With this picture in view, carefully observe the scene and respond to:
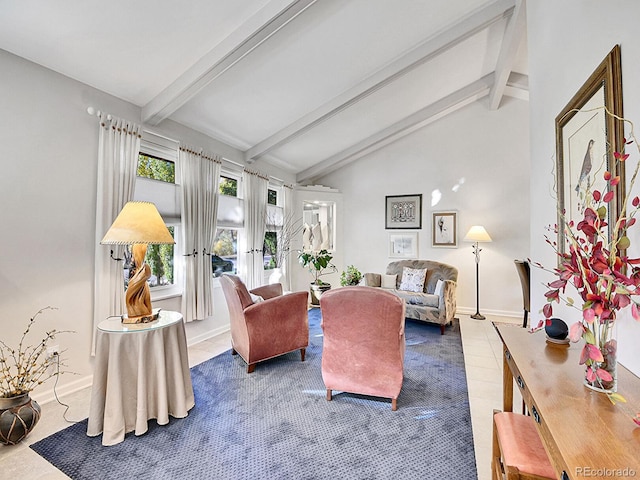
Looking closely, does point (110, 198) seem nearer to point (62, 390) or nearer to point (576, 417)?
point (62, 390)

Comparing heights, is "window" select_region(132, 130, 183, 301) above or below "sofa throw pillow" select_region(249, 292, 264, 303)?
above

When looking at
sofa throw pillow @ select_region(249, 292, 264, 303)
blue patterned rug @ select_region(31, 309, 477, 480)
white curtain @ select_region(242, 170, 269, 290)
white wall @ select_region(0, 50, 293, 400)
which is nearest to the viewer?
blue patterned rug @ select_region(31, 309, 477, 480)

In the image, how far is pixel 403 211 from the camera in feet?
18.8

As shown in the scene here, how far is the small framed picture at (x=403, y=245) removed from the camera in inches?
222

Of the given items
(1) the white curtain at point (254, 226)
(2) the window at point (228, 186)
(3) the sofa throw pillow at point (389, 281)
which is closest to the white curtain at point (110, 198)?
(2) the window at point (228, 186)

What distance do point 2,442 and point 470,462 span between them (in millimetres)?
2721

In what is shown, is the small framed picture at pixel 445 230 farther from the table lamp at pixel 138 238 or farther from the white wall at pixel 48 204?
the white wall at pixel 48 204

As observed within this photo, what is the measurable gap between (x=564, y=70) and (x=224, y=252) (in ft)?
12.7

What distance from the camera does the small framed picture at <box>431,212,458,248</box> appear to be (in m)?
5.32

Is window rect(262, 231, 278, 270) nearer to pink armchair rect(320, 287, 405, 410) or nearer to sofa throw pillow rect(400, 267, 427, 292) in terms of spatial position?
sofa throw pillow rect(400, 267, 427, 292)

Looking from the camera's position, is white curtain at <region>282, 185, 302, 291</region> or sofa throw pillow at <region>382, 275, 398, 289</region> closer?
sofa throw pillow at <region>382, 275, 398, 289</region>

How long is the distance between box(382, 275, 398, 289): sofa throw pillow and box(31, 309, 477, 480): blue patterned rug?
2.25 m

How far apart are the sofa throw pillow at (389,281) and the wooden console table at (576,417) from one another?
11.8ft

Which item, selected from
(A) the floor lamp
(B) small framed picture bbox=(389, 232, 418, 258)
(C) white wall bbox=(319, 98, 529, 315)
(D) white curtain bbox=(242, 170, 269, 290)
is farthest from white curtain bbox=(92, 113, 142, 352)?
(A) the floor lamp
